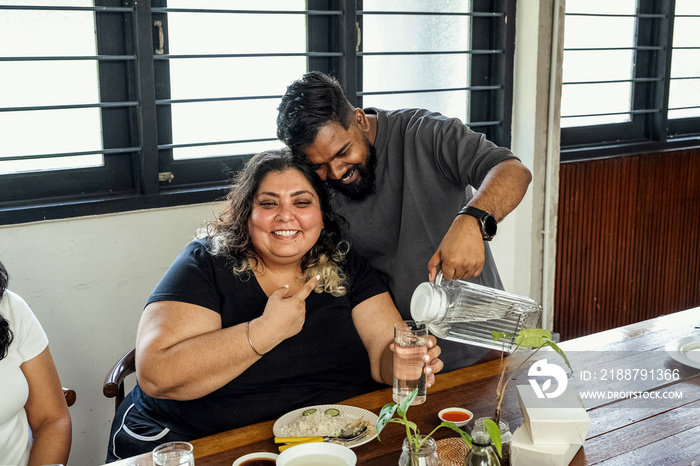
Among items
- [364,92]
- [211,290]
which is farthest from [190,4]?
[211,290]

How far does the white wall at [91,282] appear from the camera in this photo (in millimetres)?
2355

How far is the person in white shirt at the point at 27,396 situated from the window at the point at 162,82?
68 cm

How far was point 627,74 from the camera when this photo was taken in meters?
4.02

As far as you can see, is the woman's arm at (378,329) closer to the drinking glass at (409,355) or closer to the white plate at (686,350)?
the drinking glass at (409,355)

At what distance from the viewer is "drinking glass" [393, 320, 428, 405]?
147cm

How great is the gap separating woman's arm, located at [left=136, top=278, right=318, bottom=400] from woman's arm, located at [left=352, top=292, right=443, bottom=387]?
27cm

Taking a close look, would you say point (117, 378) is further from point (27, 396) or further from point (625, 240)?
point (625, 240)

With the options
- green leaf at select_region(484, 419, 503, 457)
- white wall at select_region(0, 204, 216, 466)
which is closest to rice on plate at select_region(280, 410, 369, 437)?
green leaf at select_region(484, 419, 503, 457)

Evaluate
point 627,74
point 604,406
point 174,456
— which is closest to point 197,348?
point 174,456

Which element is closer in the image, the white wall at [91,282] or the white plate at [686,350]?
the white plate at [686,350]

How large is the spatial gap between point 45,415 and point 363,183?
1.07 meters

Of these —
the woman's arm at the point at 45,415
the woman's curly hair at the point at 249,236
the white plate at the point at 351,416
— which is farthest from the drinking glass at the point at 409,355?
the woman's arm at the point at 45,415

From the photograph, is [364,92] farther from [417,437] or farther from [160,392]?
[417,437]

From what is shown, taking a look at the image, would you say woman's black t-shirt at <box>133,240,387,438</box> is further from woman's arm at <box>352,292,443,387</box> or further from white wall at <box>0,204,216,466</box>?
white wall at <box>0,204,216,466</box>
